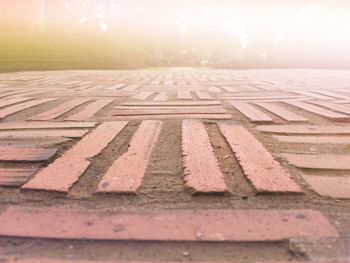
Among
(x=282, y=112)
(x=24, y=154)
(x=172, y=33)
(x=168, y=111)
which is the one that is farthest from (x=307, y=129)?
(x=172, y=33)

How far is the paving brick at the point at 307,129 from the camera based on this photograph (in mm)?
1417

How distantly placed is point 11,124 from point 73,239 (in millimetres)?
995

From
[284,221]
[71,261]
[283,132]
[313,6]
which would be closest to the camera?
[71,261]

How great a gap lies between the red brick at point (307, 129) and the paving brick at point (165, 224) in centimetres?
67

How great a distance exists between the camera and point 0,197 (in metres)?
0.87

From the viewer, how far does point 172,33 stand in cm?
1559

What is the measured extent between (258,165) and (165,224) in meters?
0.37

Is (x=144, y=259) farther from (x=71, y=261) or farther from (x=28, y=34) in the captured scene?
(x=28, y=34)

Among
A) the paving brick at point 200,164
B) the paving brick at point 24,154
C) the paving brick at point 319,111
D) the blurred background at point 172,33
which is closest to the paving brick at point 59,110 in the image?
the paving brick at point 24,154

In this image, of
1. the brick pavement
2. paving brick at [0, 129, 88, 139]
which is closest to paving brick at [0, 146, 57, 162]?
the brick pavement

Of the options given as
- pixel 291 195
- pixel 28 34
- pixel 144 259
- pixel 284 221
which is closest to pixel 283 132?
pixel 291 195

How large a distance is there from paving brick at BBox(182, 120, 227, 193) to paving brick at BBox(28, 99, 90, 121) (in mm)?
636

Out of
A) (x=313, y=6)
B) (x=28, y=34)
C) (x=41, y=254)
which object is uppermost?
(x=313, y=6)

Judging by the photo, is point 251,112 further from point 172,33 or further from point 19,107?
point 172,33
